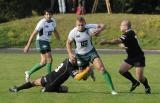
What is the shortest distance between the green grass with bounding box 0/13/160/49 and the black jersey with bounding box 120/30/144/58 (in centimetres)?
2131

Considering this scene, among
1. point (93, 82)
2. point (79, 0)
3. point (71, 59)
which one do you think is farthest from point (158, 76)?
point (79, 0)

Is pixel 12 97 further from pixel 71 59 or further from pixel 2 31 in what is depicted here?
pixel 2 31

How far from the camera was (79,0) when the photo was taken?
41219 mm

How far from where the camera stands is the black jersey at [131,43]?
1458 cm

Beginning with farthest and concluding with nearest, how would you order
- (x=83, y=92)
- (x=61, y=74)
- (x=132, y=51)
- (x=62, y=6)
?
(x=62, y=6)
(x=83, y=92)
(x=132, y=51)
(x=61, y=74)

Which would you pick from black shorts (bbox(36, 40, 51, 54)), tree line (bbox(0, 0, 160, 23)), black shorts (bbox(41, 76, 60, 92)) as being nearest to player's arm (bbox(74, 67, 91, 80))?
black shorts (bbox(41, 76, 60, 92))

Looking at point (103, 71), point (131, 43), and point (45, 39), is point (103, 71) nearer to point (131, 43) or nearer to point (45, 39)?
point (131, 43)

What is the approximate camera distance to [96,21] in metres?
38.2

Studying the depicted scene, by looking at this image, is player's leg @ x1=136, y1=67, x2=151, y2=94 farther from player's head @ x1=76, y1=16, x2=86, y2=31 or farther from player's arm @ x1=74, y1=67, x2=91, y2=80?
player's head @ x1=76, y1=16, x2=86, y2=31

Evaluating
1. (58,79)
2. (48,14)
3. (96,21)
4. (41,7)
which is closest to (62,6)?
(96,21)

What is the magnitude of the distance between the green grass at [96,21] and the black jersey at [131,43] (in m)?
21.3

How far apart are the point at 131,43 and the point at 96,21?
23619 millimetres

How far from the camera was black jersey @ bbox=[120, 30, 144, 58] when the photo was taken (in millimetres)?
14578

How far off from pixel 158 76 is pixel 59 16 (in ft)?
69.4
